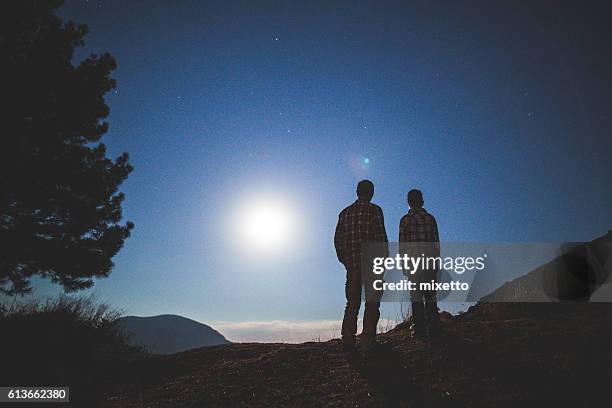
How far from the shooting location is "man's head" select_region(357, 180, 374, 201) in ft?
19.2

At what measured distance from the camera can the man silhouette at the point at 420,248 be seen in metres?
5.73

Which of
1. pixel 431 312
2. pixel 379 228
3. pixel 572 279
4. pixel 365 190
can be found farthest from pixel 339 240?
pixel 572 279

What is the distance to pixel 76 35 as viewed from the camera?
499 inches

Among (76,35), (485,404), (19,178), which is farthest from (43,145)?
(485,404)

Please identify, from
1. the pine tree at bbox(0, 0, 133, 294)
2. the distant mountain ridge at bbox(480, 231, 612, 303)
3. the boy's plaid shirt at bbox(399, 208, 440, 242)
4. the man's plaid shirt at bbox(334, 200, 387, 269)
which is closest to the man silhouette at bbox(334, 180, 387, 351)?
the man's plaid shirt at bbox(334, 200, 387, 269)

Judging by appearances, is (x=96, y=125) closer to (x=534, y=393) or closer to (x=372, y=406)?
(x=372, y=406)

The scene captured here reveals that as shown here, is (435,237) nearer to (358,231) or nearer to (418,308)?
(418,308)

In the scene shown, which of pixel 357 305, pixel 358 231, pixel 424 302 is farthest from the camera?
pixel 424 302

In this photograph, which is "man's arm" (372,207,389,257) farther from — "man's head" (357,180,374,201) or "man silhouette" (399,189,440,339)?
"man silhouette" (399,189,440,339)

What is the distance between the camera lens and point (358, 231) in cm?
562

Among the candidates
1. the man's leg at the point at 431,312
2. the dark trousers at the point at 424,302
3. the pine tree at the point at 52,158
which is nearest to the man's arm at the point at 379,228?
the dark trousers at the point at 424,302

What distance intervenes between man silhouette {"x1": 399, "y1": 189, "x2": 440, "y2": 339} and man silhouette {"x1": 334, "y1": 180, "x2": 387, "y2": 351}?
2.01 feet

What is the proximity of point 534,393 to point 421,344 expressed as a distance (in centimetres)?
201

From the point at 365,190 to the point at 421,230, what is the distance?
1016 mm
